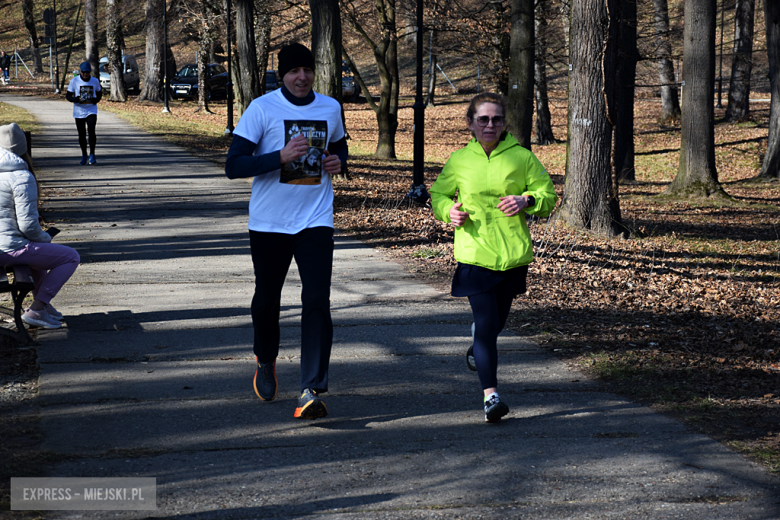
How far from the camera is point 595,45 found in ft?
36.2

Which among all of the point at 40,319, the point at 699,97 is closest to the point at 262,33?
the point at 699,97

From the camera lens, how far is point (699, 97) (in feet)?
53.5

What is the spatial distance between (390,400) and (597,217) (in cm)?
704

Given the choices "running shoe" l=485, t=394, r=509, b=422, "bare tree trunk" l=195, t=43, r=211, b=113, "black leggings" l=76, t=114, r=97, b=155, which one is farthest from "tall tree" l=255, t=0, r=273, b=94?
"running shoe" l=485, t=394, r=509, b=422

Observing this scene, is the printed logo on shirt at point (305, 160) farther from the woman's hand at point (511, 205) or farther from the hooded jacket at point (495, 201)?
the woman's hand at point (511, 205)

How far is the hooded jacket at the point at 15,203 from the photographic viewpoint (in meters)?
5.72

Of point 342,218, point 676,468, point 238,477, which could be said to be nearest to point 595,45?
point 342,218

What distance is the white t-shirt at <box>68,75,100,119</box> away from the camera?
51.4 ft

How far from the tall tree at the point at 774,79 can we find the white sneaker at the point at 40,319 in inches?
712

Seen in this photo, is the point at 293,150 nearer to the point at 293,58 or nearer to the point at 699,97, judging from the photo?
the point at 293,58

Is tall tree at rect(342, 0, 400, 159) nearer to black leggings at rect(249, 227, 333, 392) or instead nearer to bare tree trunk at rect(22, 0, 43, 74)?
black leggings at rect(249, 227, 333, 392)

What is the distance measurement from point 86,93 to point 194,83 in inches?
1091

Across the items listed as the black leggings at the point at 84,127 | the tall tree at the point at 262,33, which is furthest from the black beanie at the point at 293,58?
the tall tree at the point at 262,33

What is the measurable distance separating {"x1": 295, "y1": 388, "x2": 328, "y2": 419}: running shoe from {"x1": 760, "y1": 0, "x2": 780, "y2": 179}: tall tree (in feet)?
59.5
